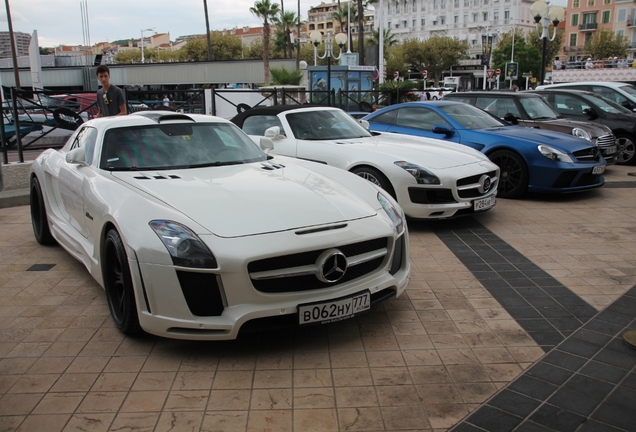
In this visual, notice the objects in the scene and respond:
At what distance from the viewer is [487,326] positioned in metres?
4.00

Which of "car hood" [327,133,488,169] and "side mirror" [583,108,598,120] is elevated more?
"side mirror" [583,108,598,120]

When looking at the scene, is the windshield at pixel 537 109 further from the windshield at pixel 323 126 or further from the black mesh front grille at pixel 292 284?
the black mesh front grille at pixel 292 284

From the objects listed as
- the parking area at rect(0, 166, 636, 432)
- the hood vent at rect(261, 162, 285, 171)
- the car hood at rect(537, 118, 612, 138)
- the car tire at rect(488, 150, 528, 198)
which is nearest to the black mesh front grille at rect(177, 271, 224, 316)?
the parking area at rect(0, 166, 636, 432)

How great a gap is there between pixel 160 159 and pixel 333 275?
6.29 feet

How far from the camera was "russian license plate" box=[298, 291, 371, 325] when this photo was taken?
11.0ft

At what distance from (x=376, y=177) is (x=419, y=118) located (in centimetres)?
285

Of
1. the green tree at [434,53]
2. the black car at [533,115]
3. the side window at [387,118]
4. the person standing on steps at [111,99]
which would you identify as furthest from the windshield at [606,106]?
the green tree at [434,53]

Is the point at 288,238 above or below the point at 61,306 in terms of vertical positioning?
above

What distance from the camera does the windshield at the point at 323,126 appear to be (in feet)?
24.6

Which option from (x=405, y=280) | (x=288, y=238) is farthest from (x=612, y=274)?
(x=288, y=238)

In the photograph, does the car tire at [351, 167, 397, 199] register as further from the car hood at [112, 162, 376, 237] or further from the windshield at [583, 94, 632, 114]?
the windshield at [583, 94, 632, 114]

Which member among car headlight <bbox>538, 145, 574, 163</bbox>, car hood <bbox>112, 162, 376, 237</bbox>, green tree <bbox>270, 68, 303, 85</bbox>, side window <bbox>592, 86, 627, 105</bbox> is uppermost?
green tree <bbox>270, 68, 303, 85</bbox>

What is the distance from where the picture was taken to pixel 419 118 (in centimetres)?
913

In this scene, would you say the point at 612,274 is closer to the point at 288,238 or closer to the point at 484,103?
the point at 288,238
